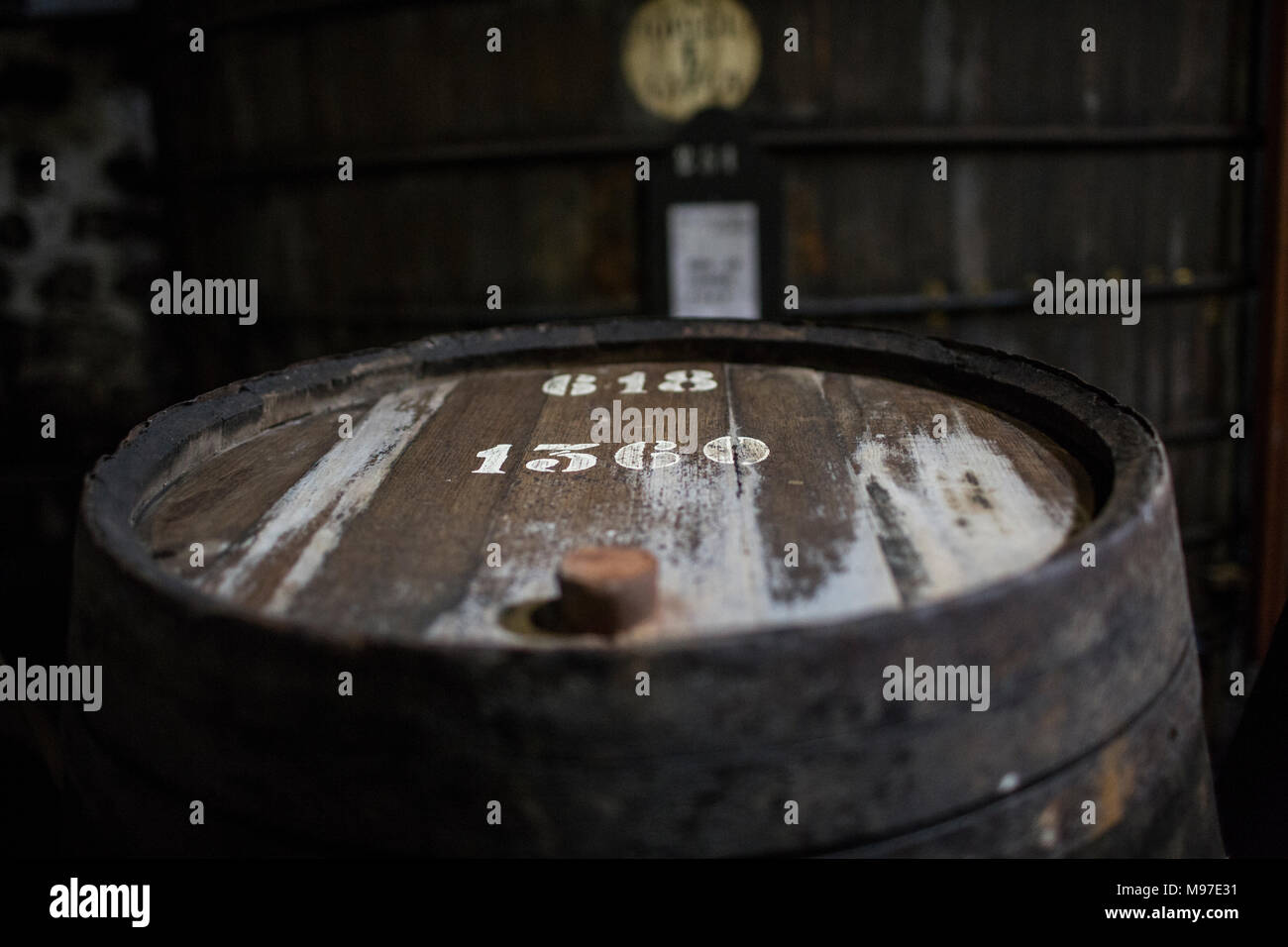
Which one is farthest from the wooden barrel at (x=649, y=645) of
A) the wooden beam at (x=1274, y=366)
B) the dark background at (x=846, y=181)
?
the wooden beam at (x=1274, y=366)

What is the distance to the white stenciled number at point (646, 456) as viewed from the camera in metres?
1.36

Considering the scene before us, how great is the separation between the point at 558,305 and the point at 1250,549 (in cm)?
225

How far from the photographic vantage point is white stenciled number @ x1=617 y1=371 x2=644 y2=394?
Answer: 170 centimetres

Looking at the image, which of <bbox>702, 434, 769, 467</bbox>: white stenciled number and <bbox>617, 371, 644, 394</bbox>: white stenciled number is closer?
<bbox>702, 434, 769, 467</bbox>: white stenciled number

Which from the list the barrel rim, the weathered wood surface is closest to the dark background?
the barrel rim

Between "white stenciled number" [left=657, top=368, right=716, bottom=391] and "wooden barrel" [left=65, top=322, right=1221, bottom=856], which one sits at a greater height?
"white stenciled number" [left=657, top=368, right=716, bottom=391]

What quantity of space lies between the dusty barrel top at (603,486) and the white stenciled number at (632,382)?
0.04 feet

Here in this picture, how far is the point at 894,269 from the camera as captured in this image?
2844 mm

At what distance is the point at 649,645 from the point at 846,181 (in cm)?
223

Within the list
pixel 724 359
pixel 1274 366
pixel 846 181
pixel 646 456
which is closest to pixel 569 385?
pixel 724 359

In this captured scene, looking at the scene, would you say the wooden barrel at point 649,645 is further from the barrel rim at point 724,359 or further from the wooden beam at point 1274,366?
the wooden beam at point 1274,366

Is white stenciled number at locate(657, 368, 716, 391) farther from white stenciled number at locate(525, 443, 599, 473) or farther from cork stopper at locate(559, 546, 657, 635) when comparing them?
cork stopper at locate(559, 546, 657, 635)

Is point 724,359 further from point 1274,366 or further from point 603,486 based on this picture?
point 1274,366

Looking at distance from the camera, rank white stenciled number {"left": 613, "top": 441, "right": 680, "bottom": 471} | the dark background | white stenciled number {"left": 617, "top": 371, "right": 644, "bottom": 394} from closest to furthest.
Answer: white stenciled number {"left": 613, "top": 441, "right": 680, "bottom": 471} < white stenciled number {"left": 617, "top": 371, "right": 644, "bottom": 394} < the dark background
